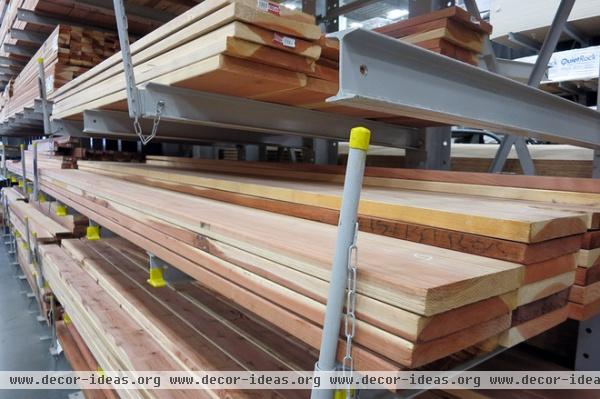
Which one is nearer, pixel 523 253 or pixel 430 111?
pixel 523 253

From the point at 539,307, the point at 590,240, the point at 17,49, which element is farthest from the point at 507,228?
the point at 17,49

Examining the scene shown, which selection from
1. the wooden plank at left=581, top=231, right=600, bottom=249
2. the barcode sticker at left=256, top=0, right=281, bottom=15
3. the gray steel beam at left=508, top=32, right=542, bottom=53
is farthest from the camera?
the gray steel beam at left=508, top=32, right=542, bottom=53

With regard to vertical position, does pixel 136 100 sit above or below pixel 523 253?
above

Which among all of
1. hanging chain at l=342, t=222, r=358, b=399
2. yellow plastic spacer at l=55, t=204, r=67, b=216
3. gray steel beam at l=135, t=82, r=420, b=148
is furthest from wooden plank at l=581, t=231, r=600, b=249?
yellow plastic spacer at l=55, t=204, r=67, b=216

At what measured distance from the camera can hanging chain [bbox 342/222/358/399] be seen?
24.6 inches

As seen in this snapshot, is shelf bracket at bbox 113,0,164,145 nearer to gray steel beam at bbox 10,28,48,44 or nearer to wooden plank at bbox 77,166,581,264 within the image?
wooden plank at bbox 77,166,581,264

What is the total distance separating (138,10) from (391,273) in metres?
3.87

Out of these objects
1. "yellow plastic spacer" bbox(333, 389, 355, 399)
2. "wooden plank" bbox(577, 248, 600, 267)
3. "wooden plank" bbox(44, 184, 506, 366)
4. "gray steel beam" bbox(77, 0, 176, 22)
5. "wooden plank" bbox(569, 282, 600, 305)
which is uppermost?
"gray steel beam" bbox(77, 0, 176, 22)

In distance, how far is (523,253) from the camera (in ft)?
2.29

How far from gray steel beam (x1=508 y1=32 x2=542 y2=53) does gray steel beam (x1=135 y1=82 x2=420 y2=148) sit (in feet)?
7.75

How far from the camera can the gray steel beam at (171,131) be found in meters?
2.17

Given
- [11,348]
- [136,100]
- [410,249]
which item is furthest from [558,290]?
[11,348]

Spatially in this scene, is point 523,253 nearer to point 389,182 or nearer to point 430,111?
point 430,111

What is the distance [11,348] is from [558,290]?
192 inches
